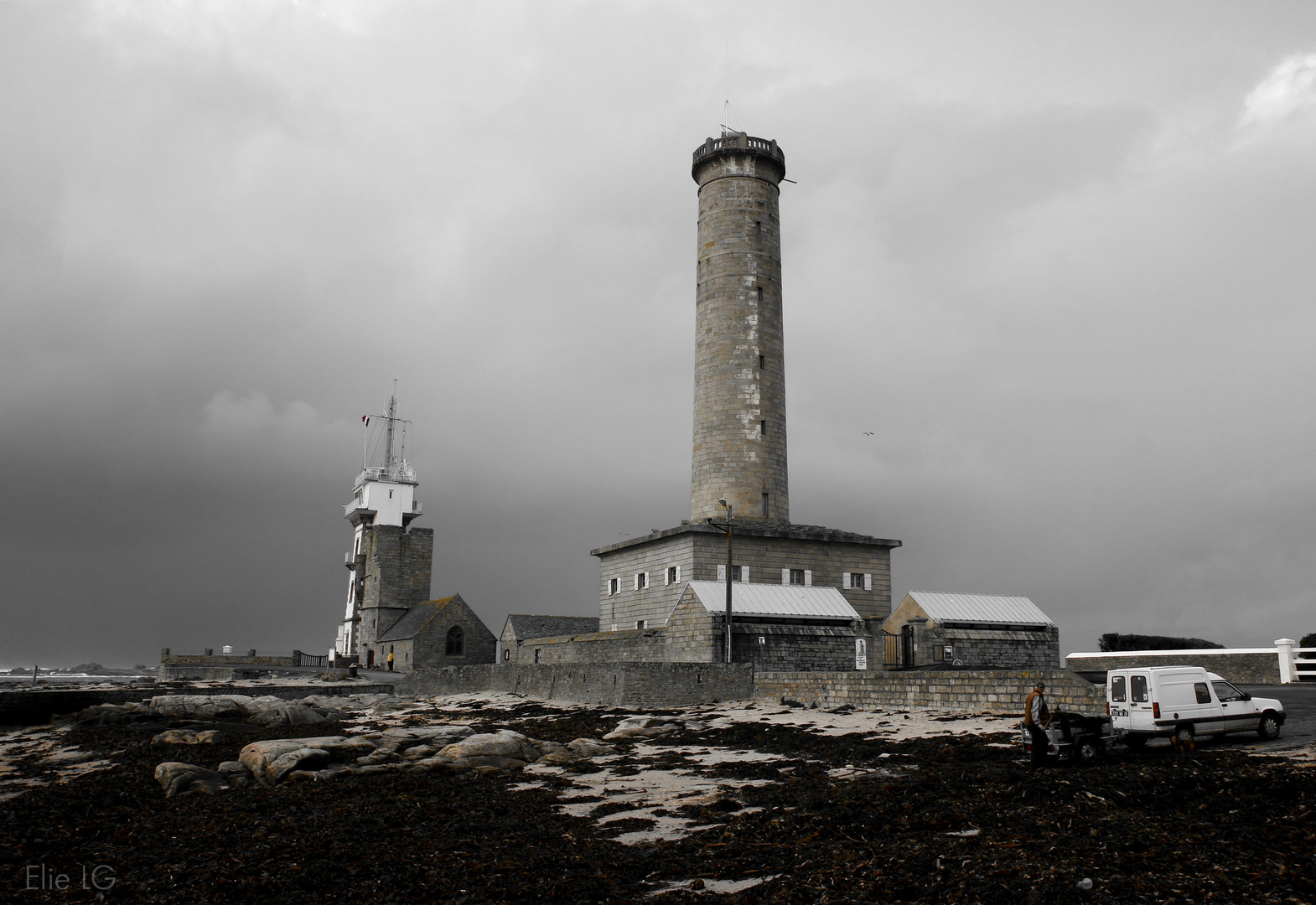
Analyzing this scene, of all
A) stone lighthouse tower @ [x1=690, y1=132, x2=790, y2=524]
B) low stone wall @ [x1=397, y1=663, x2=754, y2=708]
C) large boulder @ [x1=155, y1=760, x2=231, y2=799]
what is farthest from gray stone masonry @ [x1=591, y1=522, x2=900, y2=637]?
large boulder @ [x1=155, y1=760, x2=231, y2=799]

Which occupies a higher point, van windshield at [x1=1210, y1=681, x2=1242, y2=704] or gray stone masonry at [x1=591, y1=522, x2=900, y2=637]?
gray stone masonry at [x1=591, y1=522, x2=900, y2=637]

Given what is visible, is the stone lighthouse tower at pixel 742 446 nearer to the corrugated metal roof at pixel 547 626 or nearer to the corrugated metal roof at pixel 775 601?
the corrugated metal roof at pixel 775 601

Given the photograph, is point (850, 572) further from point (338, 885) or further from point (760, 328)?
point (338, 885)

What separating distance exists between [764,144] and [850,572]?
19.1 m

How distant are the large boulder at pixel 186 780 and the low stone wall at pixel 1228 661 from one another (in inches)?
951

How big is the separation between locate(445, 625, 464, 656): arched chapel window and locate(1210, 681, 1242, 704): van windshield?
151 ft

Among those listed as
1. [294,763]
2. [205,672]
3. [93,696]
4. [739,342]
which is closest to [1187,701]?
[294,763]

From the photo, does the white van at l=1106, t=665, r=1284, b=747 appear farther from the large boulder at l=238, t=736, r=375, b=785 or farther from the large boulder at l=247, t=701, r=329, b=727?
the large boulder at l=247, t=701, r=329, b=727

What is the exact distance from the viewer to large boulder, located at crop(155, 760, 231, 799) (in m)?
14.4

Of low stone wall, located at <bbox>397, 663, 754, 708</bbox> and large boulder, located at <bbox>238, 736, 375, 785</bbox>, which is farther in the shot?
low stone wall, located at <bbox>397, 663, 754, 708</bbox>

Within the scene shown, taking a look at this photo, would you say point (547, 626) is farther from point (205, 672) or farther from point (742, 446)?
point (205, 672)

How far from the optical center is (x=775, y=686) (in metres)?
26.6

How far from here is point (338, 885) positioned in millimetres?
8859

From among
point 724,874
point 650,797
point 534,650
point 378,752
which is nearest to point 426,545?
point 534,650
